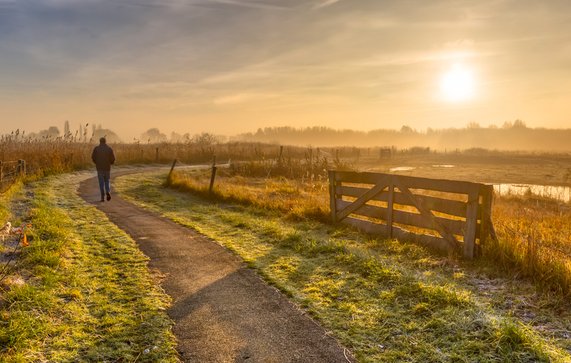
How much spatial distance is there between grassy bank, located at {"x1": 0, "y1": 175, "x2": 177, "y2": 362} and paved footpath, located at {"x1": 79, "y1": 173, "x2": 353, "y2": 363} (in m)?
0.27

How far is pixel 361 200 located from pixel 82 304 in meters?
6.87

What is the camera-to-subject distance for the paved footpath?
179 inches

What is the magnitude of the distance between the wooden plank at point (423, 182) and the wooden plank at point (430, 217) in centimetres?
10

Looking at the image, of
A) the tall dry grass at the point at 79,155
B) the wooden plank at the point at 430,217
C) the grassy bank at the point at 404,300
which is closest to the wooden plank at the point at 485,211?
the wooden plank at the point at 430,217

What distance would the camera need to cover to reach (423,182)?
8961 millimetres

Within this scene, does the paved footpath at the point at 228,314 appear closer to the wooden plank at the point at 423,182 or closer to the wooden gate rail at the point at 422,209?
the wooden gate rail at the point at 422,209

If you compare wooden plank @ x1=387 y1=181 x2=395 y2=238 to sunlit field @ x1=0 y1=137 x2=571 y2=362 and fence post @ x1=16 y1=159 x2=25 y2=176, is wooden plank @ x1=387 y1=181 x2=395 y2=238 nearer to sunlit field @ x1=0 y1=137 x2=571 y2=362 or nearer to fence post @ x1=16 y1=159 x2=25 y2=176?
sunlit field @ x1=0 y1=137 x2=571 y2=362

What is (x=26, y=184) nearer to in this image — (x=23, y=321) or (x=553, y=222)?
(x=23, y=321)

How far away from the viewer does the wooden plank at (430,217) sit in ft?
26.9

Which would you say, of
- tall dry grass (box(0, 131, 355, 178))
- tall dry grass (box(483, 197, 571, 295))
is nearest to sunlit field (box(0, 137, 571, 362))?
tall dry grass (box(483, 197, 571, 295))

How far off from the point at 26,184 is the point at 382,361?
18.8 metres

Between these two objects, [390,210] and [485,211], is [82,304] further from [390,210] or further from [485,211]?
[485,211]

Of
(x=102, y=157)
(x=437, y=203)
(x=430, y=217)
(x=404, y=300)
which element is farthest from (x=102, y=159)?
(x=404, y=300)

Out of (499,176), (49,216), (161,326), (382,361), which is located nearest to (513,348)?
(382,361)
